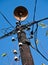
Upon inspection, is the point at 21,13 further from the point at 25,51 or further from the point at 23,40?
the point at 25,51

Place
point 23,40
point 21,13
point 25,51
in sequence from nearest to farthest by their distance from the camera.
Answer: point 25,51 < point 23,40 < point 21,13

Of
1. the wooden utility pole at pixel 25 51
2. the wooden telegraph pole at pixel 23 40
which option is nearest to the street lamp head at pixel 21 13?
the wooden telegraph pole at pixel 23 40

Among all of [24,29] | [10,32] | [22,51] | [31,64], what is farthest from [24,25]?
[31,64]

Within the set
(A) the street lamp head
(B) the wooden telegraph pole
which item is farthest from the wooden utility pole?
(A) the street lamp head

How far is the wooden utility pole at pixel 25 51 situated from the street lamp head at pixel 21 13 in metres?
0.90

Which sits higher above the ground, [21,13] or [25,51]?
[21,13]

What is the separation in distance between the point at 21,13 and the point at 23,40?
4.46ft

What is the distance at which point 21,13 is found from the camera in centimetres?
721

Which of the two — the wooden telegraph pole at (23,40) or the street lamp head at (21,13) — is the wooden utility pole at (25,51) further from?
the street lamp head at (21,13)

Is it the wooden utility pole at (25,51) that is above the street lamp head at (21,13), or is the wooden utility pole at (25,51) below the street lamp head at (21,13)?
below

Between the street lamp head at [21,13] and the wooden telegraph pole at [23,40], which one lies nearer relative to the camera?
the wooden telegraph pole at [23,40]

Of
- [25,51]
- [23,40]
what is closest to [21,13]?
[23,40]

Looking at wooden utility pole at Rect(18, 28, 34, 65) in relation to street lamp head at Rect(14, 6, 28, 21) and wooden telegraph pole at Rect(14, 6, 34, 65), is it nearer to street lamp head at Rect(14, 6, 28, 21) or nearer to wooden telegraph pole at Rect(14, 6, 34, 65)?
wooden telegraph pole at Rect(14, 6, 34, 65)

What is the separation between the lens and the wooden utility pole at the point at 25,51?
5672 millimetres
